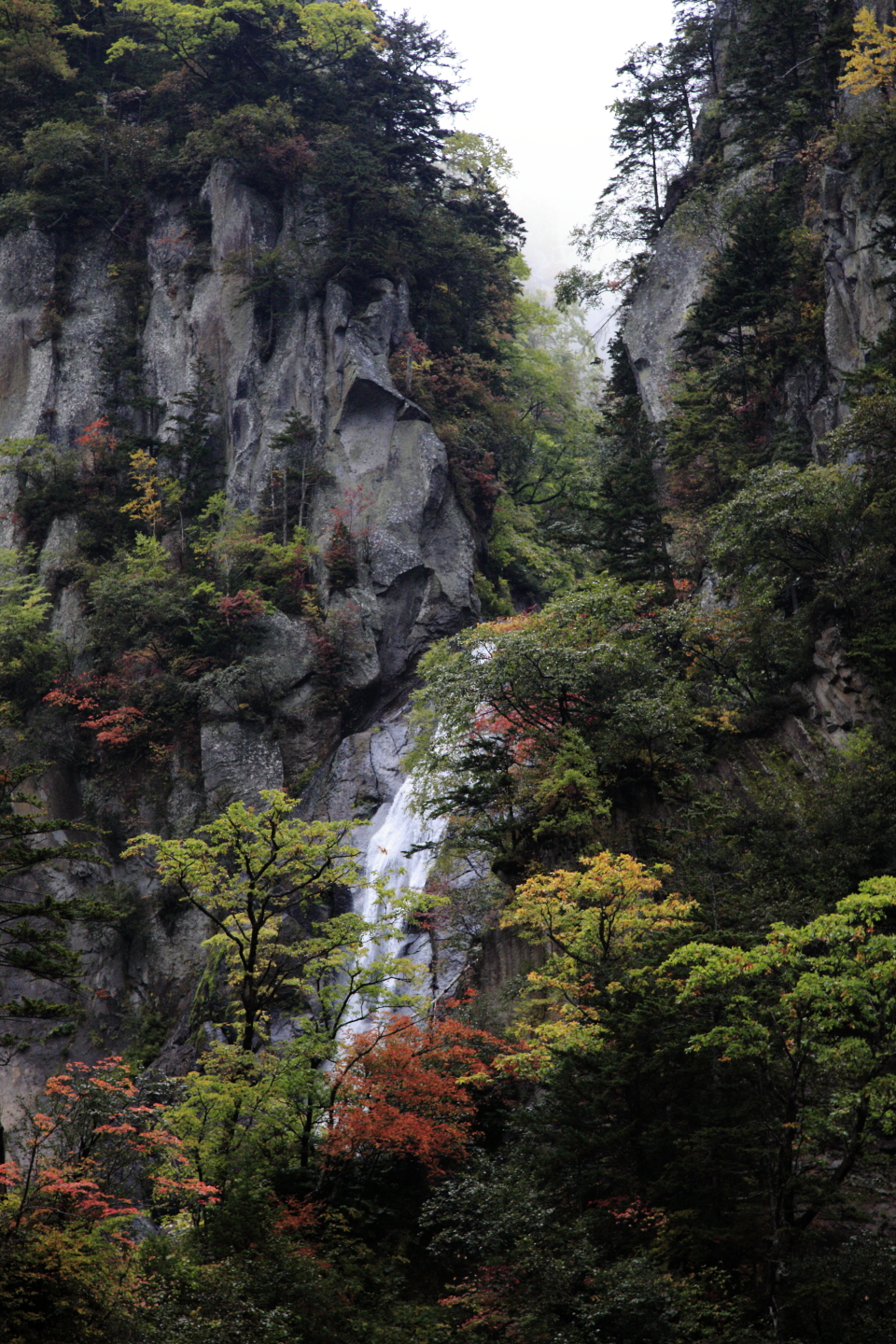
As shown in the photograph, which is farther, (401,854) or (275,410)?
(275,410)

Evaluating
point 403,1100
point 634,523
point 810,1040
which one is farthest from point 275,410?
point 810,1040

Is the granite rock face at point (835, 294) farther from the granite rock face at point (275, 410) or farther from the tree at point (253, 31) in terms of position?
the tree at point (253, 31)

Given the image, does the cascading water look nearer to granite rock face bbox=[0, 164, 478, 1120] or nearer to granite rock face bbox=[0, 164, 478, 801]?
granite rock face bbox=[0, 164, 478, 1120]

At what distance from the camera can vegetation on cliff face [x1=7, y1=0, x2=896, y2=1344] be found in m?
9.34

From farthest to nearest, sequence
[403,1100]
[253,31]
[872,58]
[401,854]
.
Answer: [253,31] < [401,854] < [872,58] < [403,1100]

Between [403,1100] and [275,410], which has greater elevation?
[275,410]

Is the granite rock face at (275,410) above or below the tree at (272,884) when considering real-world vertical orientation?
above

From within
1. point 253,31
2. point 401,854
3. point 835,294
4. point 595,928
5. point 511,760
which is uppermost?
point 253,31

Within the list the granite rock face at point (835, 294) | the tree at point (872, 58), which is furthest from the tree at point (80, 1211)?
the tree at point (872, 58)

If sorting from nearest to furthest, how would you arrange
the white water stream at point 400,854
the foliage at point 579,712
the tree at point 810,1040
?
the tree at point 810,1040
the foliage at point 579,712
the white water stream at point 400,854

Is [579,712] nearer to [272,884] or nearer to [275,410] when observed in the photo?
[272,884]

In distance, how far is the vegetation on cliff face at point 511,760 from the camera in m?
9.34

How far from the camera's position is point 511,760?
1878cm

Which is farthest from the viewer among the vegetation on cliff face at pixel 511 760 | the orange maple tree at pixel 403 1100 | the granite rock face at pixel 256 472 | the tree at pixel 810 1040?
the granite rock face at pixel 256 472
